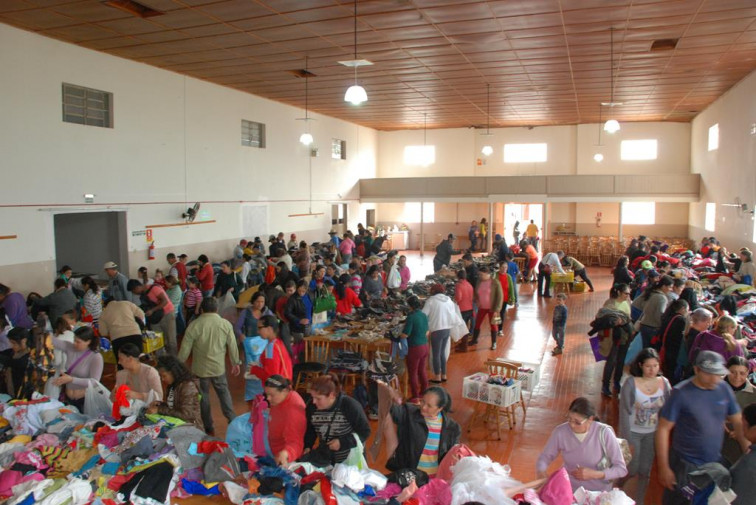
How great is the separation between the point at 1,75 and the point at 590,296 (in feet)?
48.6

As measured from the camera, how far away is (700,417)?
4246mm

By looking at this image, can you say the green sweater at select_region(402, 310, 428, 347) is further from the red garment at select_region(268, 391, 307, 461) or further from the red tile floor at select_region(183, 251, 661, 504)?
the red garment at select_region(268, 391, 307, 461)

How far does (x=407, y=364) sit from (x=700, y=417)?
4.34m

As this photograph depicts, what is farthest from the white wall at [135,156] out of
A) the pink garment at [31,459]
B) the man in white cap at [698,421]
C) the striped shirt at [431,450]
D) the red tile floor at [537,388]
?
the man in white cap at [698,421]

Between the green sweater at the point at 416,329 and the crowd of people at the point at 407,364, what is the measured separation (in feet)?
0.09

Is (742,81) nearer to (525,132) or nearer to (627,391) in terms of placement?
(525,132)

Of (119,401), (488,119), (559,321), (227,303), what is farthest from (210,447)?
(488,119)

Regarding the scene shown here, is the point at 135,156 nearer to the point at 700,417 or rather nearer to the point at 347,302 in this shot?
the point at 347,302

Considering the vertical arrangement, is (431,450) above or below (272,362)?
below

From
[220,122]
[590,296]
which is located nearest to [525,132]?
[590,296]

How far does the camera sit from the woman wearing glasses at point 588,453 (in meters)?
4.03

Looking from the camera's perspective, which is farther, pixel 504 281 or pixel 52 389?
pixel 504 281

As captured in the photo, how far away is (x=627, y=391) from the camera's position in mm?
4828

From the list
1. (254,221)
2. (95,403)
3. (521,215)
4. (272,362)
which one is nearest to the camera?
(95,403)
